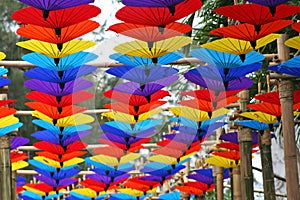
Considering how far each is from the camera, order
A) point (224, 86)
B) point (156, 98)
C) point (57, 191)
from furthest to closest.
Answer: point (57, 191) → point (156, 98) → point (224, 86)

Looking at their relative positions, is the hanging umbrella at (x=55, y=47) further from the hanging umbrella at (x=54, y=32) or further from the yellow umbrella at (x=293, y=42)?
the yellow umbrella at (x=293, y=42)

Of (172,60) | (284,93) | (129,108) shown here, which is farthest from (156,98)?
(284,93)

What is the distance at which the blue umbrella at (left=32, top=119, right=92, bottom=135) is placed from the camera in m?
5.98

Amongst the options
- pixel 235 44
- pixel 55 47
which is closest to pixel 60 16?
pixel 55 47

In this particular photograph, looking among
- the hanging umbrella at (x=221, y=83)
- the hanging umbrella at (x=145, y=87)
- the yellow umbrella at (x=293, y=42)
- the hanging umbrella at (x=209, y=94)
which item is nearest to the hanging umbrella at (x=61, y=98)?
the hanging umbrella at (x=145, y=87)

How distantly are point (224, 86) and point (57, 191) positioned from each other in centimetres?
396

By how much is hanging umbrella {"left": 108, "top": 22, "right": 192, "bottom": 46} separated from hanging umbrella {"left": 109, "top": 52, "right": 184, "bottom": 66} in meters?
0.29

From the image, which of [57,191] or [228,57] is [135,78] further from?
[57,191]

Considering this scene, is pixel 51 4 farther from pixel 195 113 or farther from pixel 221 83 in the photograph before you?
pixel 195 113

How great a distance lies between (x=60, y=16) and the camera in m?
4.24

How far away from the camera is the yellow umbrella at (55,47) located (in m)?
4.53

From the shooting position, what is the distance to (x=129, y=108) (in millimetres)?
5570

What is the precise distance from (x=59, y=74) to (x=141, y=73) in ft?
1.83

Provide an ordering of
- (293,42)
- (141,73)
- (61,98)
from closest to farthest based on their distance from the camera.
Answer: (293,42)
(141,73)
(61,98)
